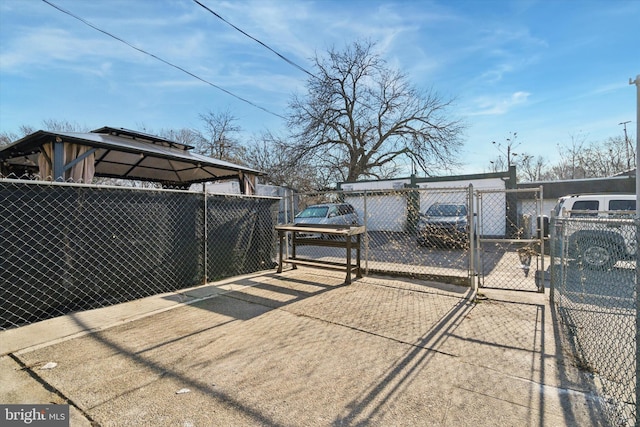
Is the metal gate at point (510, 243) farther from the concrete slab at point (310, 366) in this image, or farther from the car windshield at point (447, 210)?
the concrete slab at point (310, 366)

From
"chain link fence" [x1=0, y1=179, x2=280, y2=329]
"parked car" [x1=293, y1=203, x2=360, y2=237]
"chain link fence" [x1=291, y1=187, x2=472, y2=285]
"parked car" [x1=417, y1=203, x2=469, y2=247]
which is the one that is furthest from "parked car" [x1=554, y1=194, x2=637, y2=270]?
"parked car" [x1=293, y1=203, x2=360, y2=237]

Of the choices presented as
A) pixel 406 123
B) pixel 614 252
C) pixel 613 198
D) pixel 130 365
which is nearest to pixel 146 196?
pixel 130 365

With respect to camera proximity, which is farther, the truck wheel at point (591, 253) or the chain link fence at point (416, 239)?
the chain link fence at point (416, 239)

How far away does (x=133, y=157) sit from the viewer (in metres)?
7.89

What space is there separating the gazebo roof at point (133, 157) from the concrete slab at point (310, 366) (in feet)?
11.5

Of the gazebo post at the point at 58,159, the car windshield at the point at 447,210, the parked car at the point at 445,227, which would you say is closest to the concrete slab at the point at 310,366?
the gazebo post at the point at 58,159

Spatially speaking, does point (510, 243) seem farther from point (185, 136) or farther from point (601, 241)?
point (185, 136)

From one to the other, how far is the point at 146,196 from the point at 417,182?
12212 millimetres

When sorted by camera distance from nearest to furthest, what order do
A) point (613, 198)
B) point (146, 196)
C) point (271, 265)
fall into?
point (146, 196)
point (271, 265)
point (613, 198)

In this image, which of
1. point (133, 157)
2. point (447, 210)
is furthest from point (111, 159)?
point (447, 210)

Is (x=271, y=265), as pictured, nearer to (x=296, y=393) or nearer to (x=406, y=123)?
(x=296, y=393)

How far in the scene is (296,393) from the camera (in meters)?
2.35

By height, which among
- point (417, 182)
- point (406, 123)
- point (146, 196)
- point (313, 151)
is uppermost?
point (406, 123)

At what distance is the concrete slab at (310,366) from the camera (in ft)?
7.00
